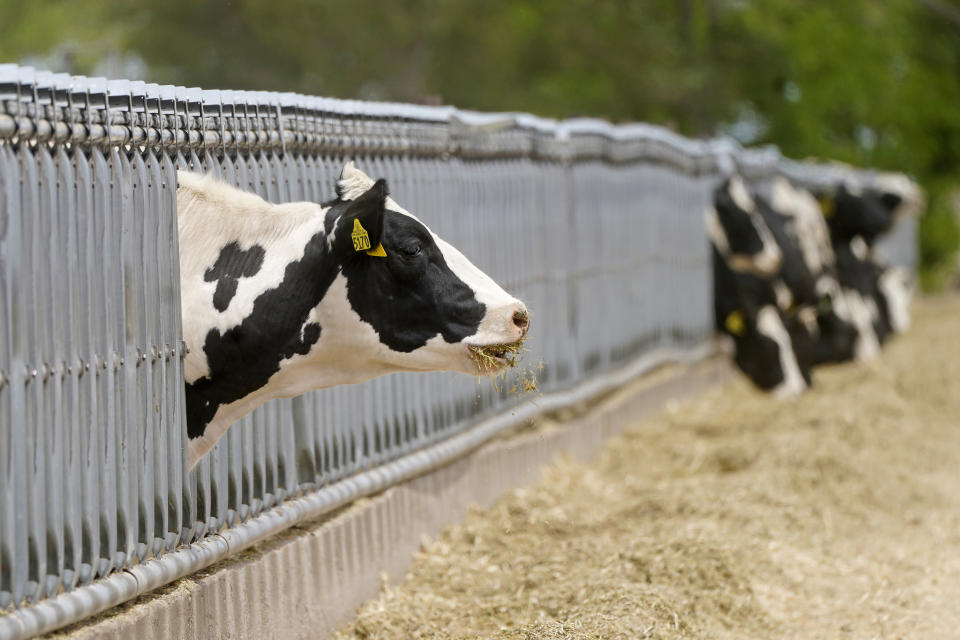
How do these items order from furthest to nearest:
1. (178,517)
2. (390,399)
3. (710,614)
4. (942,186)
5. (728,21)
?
(942,186) < (728,21) < (390,399) < (710,614) < (178,517)

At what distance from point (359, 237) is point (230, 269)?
43 cm

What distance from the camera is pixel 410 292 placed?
4711mm

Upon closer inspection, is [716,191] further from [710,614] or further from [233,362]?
[233,362]

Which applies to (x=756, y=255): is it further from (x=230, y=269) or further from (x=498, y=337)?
(x=230, y=269)

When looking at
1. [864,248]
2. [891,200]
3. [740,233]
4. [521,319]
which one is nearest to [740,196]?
[740,233]

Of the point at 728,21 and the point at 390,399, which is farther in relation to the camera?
the point at 728,21

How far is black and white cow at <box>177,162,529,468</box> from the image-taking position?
4629mm

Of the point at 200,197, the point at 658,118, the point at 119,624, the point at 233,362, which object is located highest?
the point at 658,118

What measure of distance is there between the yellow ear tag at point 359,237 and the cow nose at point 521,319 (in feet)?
1.64

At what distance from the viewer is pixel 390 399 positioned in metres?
6.59

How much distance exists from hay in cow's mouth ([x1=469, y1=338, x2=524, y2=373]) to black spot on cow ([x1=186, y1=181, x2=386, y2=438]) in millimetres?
435

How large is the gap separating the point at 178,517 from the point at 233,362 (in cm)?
49

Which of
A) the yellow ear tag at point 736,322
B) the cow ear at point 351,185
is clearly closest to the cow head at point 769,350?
the yellow ear tag at point 736,322

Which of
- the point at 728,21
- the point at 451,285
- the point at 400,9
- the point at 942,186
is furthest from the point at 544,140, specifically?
the point at 942,186
